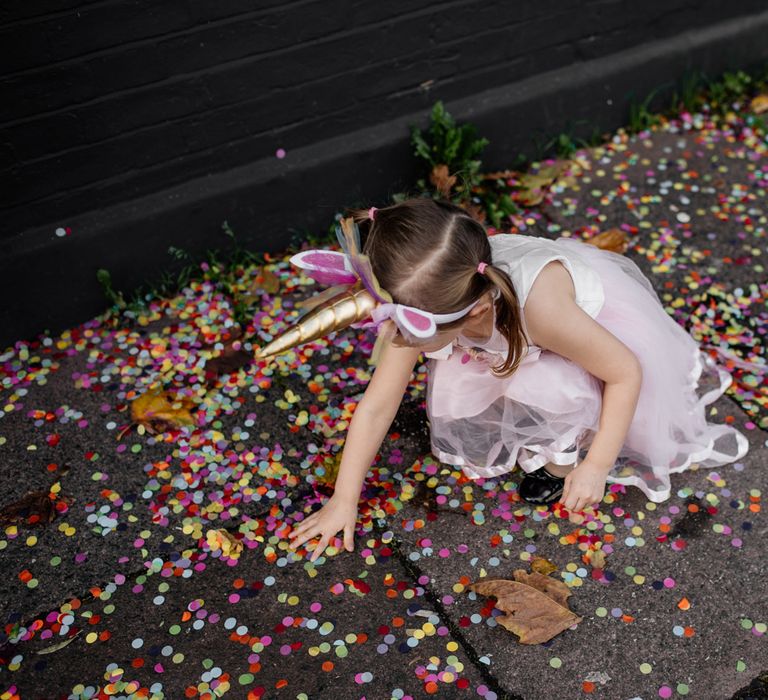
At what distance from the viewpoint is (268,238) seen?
3273 millimetres

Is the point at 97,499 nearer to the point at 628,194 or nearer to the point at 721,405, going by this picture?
the point at 721,405

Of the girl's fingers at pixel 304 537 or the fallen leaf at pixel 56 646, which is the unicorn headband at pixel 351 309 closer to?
the girl's fingers at pixel 304 537

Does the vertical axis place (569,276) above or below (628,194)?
above

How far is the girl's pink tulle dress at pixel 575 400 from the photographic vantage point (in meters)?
2.34

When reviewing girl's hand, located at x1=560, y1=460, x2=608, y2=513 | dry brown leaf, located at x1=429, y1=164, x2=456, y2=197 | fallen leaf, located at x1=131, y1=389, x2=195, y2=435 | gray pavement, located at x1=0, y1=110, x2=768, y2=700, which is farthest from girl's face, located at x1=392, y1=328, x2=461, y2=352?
dry brown leaf, located at x1=429, y1=164, x2=456, y2=197

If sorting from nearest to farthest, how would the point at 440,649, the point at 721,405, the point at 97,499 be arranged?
the point at 440,649 → the point at 97,499 → the point at 721,405

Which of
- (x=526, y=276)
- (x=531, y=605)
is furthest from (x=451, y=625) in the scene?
(x=526, y=276)

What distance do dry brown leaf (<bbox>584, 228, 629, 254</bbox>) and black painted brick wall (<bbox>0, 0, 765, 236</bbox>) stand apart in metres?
0.75

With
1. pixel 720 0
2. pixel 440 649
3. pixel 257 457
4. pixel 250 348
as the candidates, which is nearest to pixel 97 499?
pixel 257 457

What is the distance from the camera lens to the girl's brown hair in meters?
1.97

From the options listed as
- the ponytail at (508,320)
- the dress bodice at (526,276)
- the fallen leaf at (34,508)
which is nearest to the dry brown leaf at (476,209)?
the dress bodice at (526,276)

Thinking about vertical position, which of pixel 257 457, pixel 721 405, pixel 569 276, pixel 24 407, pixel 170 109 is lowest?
pixel 721 405

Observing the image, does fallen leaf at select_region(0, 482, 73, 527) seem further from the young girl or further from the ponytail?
the ponytail

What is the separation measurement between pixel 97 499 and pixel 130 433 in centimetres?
26
